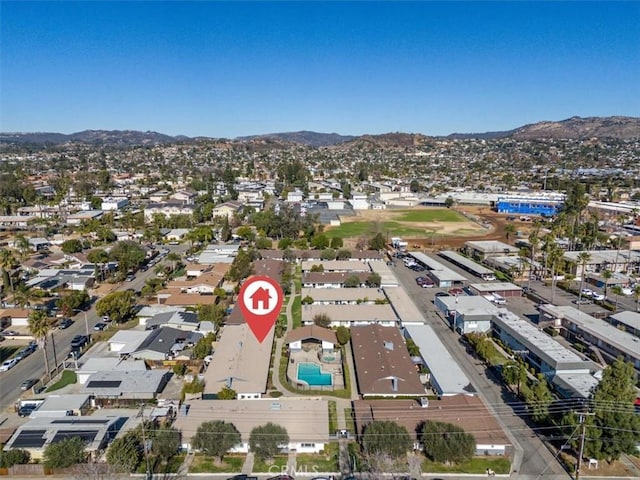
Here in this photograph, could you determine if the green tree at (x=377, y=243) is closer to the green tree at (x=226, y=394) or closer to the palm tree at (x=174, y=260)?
the palm tree at (x=174, y=260)

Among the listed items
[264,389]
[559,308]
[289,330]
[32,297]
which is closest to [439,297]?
[559,308]

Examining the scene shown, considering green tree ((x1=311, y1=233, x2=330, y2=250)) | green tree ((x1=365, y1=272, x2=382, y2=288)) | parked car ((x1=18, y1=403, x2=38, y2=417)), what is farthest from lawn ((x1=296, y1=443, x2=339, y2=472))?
green tree ((x1=311, y1=233, x2=330, y2=250))

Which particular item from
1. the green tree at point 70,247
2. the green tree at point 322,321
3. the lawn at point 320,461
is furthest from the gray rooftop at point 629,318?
the green tree at point 70,247

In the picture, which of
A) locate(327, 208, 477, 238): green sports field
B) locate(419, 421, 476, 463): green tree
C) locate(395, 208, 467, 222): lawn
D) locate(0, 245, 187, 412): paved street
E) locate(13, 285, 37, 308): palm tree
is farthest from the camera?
locate(395, 208, 467, 222): lawn

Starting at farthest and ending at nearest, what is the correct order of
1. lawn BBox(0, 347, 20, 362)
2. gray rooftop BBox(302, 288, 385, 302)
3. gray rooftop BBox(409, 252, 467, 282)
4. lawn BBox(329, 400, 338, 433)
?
1. gray rooftop BBox(409, 252, 467, 282)
2. gray rooftop BBox(302, 288, 385, 302)
3. lawn BBox(0, 347, 20, 362)
4. lawn BBox(329, 400, 338, 433)

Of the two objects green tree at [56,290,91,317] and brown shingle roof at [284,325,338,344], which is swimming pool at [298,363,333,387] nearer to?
brown shingle roof at [284,325,338,344]
